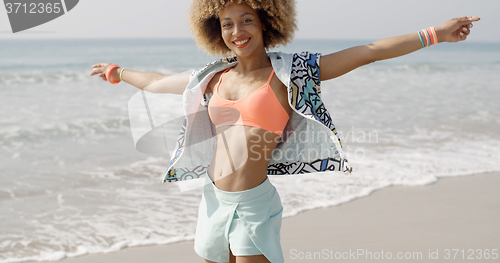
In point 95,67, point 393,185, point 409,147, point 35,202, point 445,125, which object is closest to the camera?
point 95,67

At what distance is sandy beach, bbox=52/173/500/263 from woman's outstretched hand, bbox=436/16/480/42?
201cm

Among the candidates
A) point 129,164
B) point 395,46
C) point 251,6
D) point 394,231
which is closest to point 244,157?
point 251,6

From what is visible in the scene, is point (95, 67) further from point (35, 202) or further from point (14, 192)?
point (14, 192)

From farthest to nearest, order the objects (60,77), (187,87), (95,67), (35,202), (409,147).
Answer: (60,77)
(409,147)
(35,202)
(95,67)
(187,87)

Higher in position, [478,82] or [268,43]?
[268,43]

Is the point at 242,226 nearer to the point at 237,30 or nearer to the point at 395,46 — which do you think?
the point at 237,30

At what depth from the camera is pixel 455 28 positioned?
6.51 feet

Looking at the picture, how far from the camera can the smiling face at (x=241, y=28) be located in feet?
6.87

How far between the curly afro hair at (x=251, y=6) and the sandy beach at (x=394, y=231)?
1810 millimetres

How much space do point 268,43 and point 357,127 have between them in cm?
603

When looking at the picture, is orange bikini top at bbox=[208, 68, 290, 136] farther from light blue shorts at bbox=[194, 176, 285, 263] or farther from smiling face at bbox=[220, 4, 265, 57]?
light blue shorts at bbox=[194, 176, 285, 263]

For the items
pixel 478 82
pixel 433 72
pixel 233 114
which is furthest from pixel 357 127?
pixel 433 72

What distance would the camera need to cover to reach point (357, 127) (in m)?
8.01

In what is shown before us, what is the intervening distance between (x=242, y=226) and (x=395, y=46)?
1153 millimetres
